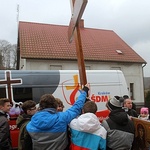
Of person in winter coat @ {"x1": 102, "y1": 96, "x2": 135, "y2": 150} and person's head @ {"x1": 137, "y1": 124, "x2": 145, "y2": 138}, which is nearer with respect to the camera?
person in winter coat @ {"x1": 102, "y1": 96, "x2": 135, "y2": 150}

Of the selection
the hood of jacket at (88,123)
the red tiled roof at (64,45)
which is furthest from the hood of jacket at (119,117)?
the red tiled roof at (64,45)

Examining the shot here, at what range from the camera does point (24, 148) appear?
118 inches

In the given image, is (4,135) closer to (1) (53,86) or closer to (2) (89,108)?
(2) (89,108)

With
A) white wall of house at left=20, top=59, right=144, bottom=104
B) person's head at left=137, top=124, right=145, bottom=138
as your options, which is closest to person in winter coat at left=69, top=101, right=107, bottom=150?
person's head at left=137, top=124, right=145, bottom=138

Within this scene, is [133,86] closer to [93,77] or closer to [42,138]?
[93,77]

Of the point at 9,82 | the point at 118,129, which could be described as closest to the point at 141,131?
the point at 118,129

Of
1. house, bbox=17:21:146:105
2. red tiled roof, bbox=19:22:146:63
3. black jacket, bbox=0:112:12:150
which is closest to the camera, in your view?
black jacket, bbox=0:112:12:150

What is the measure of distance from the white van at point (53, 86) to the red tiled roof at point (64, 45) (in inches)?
482

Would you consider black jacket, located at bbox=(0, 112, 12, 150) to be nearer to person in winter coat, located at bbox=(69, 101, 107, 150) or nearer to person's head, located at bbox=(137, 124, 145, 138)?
person in winter coat, located at bbox=(69, 101, 107, 150)

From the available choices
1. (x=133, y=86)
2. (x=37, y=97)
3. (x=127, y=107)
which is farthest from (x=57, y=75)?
(x=133, y=86)

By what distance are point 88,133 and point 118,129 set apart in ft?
1.32

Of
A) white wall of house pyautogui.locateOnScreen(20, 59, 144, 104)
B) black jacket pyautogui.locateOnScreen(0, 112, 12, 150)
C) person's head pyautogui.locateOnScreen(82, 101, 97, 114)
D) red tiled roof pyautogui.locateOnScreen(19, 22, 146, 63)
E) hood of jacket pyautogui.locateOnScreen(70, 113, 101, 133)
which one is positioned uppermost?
red tiled roof pyautogui.locateOnScreen(19, 22, 146, 63)

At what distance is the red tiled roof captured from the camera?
19.9 m

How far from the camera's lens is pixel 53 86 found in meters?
6.54
